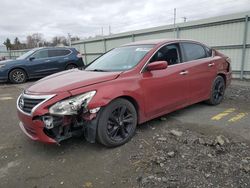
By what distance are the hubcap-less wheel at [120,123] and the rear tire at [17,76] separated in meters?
9.29

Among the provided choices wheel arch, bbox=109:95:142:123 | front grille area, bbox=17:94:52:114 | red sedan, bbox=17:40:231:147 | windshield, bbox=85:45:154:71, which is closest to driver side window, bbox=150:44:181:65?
red sedan, bbox=17:40:231:147

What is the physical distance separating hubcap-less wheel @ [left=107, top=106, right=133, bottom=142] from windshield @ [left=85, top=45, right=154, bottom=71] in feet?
2.52

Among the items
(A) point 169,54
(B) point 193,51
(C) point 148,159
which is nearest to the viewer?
(C) point 148,159

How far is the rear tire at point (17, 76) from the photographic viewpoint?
451 inches

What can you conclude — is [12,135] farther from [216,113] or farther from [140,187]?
[216,113]

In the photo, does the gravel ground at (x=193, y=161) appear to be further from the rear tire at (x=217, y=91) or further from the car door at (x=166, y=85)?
the rear tire at (x=217, y=91)

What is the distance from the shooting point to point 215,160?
3.20m

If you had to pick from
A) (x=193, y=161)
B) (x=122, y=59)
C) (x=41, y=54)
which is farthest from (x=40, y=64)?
(x=193, y=161)

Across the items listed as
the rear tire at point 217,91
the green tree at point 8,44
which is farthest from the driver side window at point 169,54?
the green tree at point 8,44

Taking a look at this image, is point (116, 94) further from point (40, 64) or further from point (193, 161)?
point (40, 64)

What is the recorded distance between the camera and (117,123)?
12.1ft

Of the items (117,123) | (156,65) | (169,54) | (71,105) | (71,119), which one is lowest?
(117,123)

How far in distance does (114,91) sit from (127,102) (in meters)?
0.32

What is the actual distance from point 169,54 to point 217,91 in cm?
191
